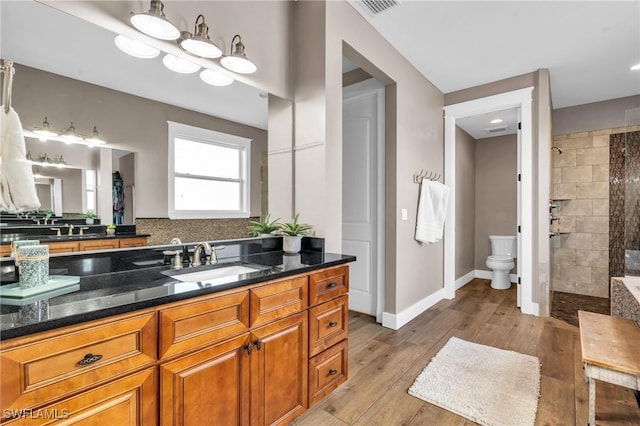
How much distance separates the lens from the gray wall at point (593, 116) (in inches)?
152

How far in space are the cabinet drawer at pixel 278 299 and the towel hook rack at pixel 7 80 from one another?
1.19 metres

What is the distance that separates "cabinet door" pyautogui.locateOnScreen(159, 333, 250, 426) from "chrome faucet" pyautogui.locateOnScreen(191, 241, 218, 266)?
0.57 metres

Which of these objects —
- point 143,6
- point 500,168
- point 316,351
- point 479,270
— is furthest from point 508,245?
point 143,6

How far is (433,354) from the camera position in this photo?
241 cm

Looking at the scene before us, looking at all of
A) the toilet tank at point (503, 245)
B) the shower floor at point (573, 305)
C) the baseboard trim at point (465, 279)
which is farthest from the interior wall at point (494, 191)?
the shower floor at point (573, 305)

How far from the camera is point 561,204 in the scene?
13.9ft

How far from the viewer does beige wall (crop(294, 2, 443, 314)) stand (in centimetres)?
213

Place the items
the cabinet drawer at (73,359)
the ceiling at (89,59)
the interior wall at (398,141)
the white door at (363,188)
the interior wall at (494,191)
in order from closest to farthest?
the cabinet drawer at (73,359), the ceiling at (89,59), the interior wall at (398,141), the white door at (363,188), the interior wall at (494,191)

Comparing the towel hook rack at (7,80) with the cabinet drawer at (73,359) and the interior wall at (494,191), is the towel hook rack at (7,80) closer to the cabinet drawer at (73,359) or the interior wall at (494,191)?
the cabinet drawer at (73,359)

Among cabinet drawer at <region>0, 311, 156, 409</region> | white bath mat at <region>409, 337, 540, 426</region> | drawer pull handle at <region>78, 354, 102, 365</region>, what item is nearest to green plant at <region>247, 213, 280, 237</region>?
cabinet drawer at <region>0, 311, 156, 409</region>

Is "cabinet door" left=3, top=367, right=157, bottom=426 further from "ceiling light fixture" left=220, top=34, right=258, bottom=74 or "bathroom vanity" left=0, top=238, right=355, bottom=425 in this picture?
"ceiling light fixture" left=220, top=34, right=258, bottom=74

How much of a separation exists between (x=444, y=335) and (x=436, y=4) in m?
2.76

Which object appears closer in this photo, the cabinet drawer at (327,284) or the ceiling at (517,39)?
the cabinet drawer at (327,284)

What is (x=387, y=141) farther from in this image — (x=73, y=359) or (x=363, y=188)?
(x=73, y=359)
